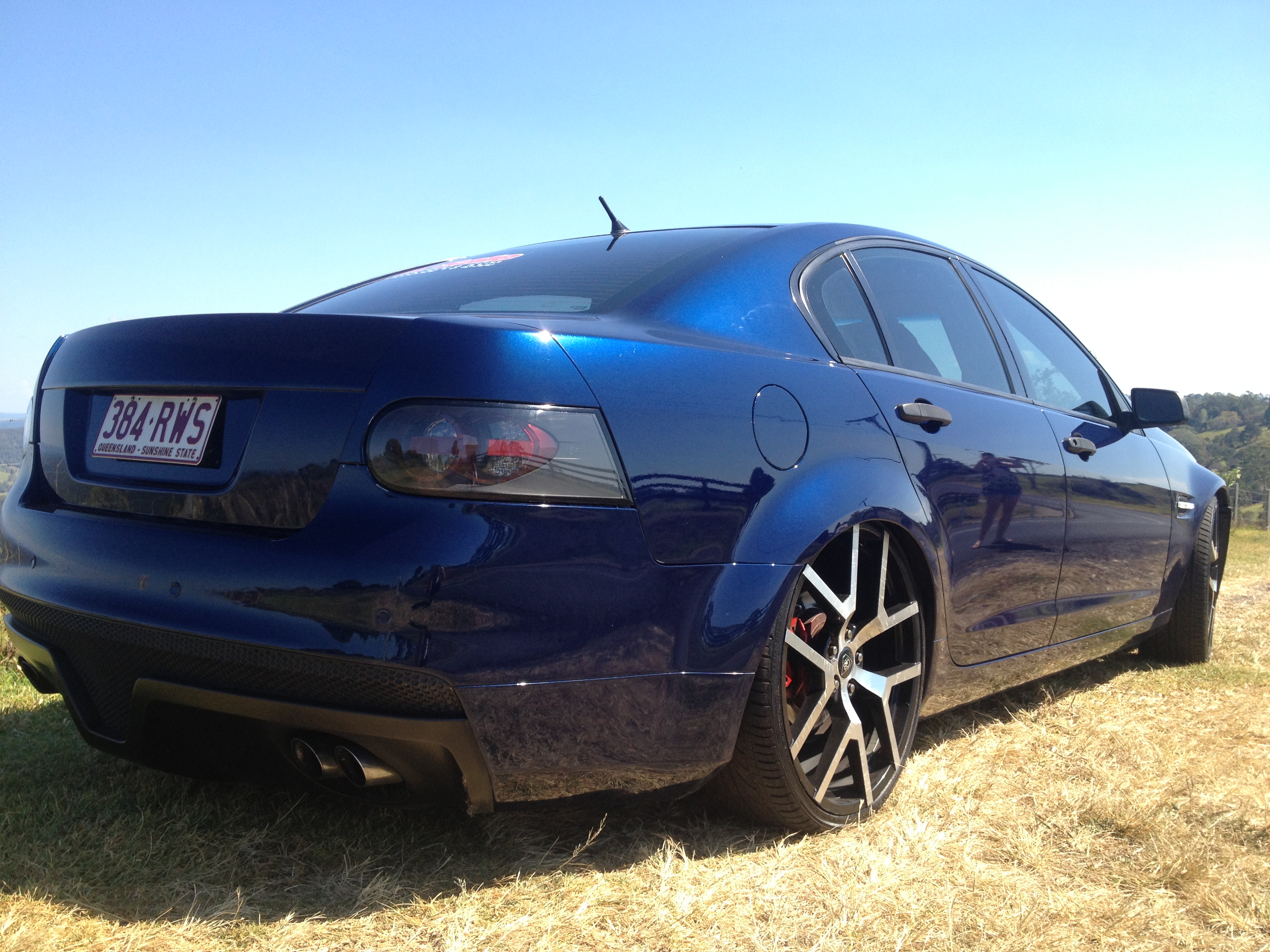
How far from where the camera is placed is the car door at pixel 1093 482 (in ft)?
11.0

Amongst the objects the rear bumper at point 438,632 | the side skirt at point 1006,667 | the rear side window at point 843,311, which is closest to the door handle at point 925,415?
the rear side window at point 843,311

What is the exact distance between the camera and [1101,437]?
3656mm

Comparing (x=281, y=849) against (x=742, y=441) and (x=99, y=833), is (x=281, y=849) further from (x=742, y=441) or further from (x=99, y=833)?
(x=742, y=441)

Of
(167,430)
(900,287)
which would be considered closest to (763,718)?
(167,430)

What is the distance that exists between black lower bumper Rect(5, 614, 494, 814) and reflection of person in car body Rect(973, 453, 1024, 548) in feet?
5.13

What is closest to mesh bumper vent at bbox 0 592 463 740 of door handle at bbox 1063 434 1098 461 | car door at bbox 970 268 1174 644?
car door at bbox 970 268 1174 644

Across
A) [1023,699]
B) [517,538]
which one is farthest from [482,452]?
[1023,699]

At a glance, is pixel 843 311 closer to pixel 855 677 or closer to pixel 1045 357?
pixel 855 677

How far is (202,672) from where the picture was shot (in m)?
1.83

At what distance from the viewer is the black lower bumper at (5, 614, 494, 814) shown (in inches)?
68.3

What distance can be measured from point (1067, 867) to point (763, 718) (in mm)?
762

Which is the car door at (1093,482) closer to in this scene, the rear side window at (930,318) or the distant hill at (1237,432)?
the rear side window at (930,318)

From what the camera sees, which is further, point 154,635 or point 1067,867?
point 1067,867

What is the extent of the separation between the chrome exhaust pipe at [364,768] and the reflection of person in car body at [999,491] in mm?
1643
